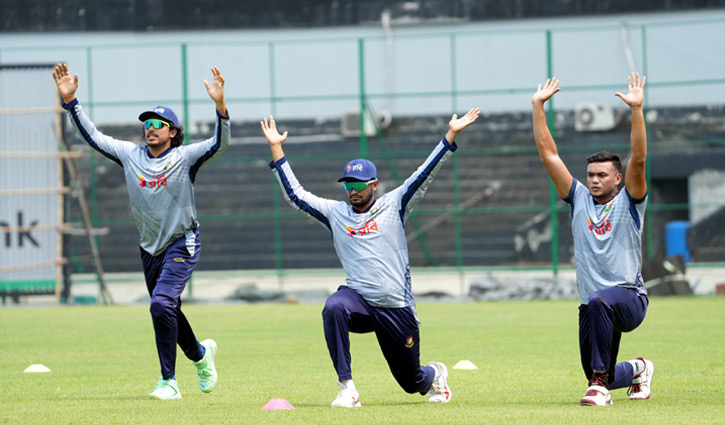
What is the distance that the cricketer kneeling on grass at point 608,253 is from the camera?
269 inches

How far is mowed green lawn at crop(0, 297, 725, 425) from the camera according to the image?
655 cm

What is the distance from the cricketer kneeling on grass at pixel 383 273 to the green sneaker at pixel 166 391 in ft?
4.08

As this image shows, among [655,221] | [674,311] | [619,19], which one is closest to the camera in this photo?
[674,311]

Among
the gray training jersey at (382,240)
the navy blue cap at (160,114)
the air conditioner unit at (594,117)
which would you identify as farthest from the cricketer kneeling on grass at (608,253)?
the air conditioner unit at (594,117)

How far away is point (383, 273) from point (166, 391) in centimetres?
175

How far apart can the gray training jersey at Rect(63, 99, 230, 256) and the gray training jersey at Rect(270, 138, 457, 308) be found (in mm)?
1228

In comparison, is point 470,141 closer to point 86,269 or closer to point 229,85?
point 229,85

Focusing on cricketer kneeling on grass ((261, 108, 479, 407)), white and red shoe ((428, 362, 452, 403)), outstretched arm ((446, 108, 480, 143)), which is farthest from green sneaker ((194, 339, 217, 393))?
outstretched arm ((446, 108, 480, 143))

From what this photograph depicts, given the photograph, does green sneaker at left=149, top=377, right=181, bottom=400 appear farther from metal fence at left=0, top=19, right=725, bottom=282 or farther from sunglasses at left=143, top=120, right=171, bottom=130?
metal fence at left=0, top=19, right=725, bottom=282

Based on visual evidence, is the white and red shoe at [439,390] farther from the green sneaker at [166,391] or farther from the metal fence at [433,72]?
the metal fence at [433,72]

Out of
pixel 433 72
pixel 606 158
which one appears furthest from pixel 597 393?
pixel 433 72

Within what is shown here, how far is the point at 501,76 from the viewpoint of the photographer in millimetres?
30984

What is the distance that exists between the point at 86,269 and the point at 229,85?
824cm

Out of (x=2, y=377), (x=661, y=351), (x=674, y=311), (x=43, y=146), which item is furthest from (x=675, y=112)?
(x=2, y=377)
